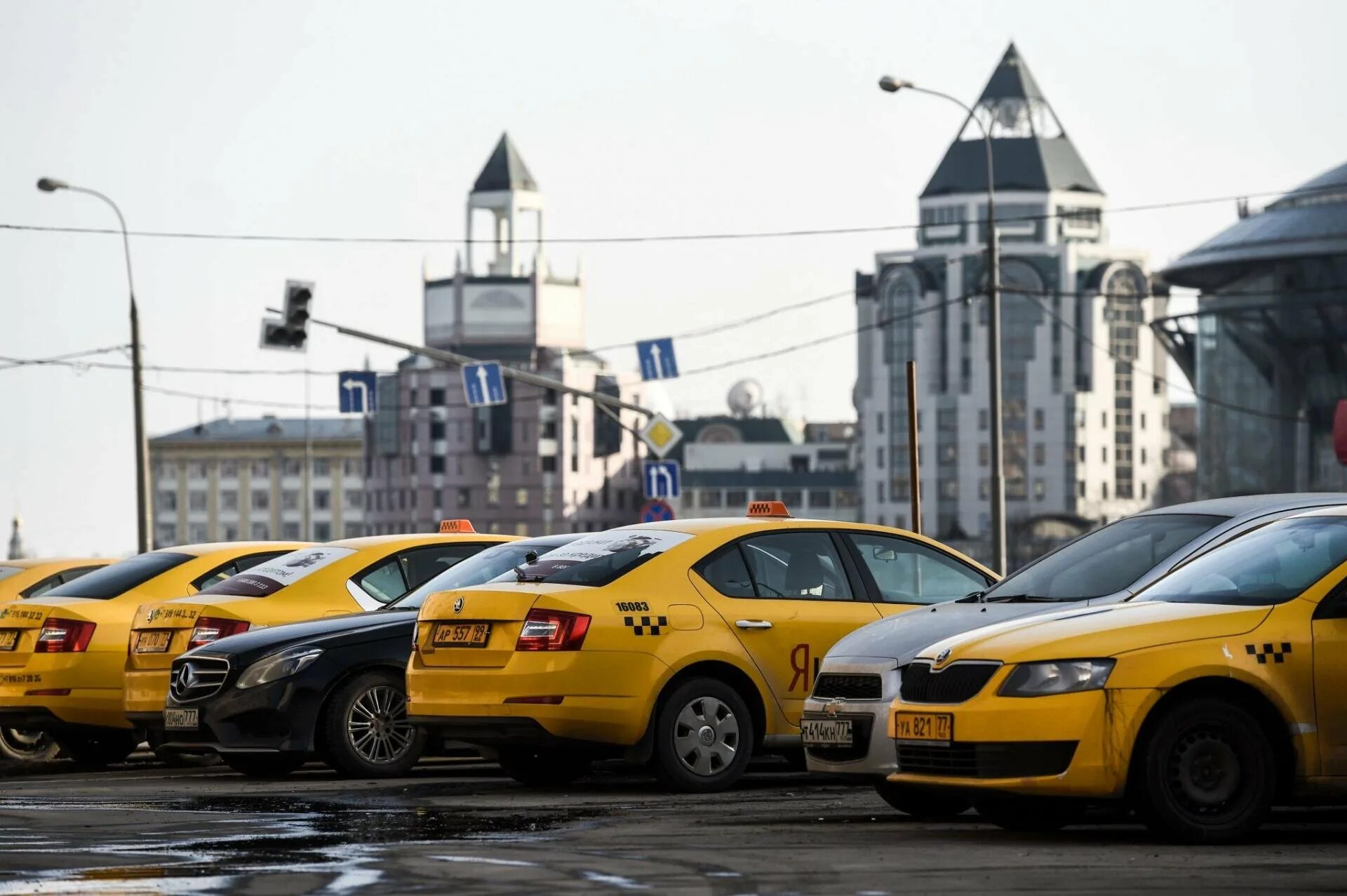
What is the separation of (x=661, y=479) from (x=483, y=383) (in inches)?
313

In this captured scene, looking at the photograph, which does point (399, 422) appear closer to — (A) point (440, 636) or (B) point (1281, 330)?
(B) point (1281, 330)

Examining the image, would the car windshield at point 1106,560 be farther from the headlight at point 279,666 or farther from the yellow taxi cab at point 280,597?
the yellow taxi cab at point 280,597

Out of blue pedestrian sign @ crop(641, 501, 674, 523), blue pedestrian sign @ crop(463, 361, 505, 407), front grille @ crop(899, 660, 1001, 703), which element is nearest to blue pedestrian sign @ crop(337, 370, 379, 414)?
blue pedestrian sign @ crop(463, 361, 505, 407)

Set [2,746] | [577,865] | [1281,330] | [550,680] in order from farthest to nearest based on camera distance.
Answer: [1281,330]
[2,746]
[550,680]
[577,865]

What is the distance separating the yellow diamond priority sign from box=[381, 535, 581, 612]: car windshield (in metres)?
25.1

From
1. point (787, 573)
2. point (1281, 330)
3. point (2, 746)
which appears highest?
point (1281, 330)

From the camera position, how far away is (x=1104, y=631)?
9422 millimetres

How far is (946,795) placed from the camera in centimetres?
984

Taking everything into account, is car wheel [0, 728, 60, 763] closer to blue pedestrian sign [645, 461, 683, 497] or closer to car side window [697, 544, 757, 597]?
car side window [697, 544, 757, 597]

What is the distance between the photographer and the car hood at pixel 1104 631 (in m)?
9.37

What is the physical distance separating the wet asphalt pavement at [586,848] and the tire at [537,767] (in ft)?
1.13

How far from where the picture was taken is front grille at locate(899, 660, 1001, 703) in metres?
9.48

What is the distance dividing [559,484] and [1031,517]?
40997mm

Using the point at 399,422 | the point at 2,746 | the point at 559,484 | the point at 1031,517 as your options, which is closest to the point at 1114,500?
the point at 1031,517
